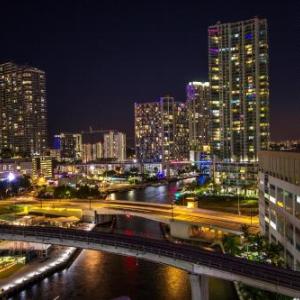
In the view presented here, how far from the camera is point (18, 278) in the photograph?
21875mm

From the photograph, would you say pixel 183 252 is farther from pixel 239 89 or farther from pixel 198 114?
pixel 198 114

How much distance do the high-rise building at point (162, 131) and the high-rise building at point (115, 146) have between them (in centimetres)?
1702

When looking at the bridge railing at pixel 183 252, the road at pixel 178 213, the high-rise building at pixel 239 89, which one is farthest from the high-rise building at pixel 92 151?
the bridge railing at pixel 183 252

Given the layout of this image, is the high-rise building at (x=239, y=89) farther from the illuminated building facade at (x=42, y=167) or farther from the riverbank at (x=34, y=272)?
the riverbank at (x=34, y=272)

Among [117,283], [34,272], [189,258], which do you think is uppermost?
[189,258]

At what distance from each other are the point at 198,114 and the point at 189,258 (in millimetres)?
95151

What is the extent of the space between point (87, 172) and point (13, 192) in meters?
38.4

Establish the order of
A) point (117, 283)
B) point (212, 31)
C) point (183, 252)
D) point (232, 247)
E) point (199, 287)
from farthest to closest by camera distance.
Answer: point (212, 31) < point (232, 247) < point (117, 283) < point (183, 252) < point (199, 287)

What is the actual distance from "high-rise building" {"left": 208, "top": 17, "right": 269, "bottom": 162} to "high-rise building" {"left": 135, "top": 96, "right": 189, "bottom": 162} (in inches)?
1499

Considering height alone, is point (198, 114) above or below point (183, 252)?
above

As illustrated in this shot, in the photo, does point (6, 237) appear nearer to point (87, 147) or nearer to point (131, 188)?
point (131, 188)

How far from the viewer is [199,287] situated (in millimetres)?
15258

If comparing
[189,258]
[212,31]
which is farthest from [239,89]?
[189,258]

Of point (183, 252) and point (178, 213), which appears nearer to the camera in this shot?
point (183, 252)
